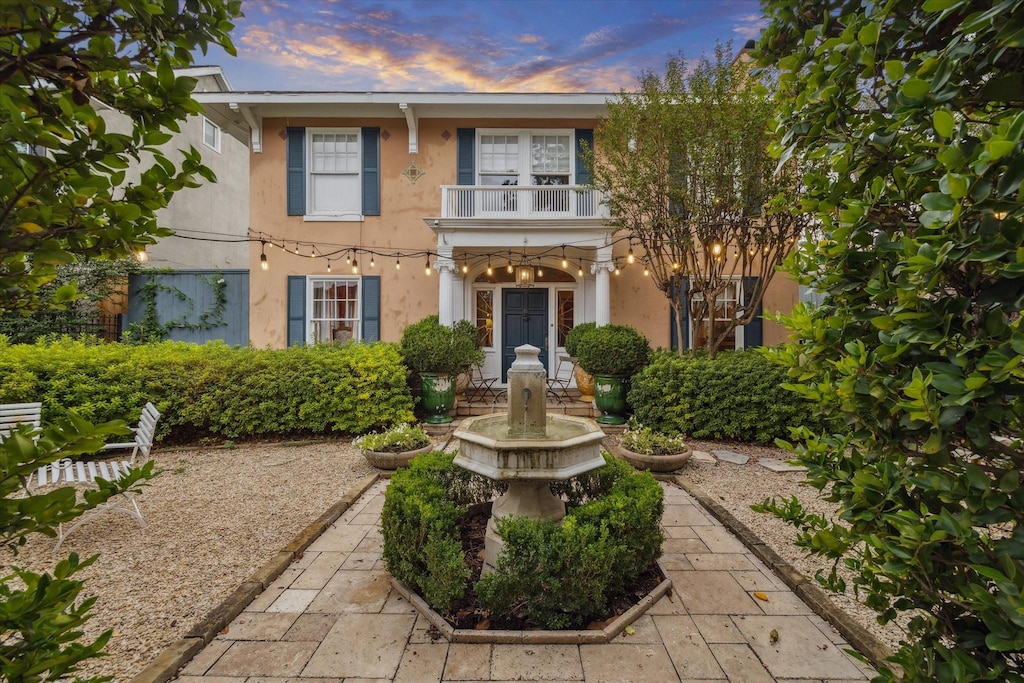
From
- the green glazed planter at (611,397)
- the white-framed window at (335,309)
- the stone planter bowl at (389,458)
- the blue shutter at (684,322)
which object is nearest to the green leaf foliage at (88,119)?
the stone planter bowl at (389,458)

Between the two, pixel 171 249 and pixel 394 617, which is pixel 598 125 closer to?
pixel 394 617

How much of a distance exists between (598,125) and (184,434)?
32.9 feet

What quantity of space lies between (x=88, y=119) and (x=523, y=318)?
9308 millimetres

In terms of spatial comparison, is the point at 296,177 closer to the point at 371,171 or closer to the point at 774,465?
the point at 371,171

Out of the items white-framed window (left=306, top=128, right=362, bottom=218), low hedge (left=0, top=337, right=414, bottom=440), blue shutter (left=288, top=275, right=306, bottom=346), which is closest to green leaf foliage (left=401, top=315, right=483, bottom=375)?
low hedge (left=0, top=337, right=414, bottom=440)

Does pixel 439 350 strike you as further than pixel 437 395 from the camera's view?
No

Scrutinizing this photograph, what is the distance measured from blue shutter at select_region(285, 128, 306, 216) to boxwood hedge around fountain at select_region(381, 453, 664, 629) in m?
8.58

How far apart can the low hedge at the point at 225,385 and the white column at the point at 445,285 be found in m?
1.72

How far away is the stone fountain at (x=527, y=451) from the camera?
3.07 metres

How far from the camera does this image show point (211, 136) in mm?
13984

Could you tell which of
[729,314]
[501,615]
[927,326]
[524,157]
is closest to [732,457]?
[729,314]

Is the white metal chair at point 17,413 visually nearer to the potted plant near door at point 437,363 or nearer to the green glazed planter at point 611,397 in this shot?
the potted plant near door at point 437,363

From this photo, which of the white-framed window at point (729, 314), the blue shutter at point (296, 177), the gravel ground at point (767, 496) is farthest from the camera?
the blue shutter at point (296, 177)

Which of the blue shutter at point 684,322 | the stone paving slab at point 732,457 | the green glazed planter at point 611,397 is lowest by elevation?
the stone paving slab at point 732,457
